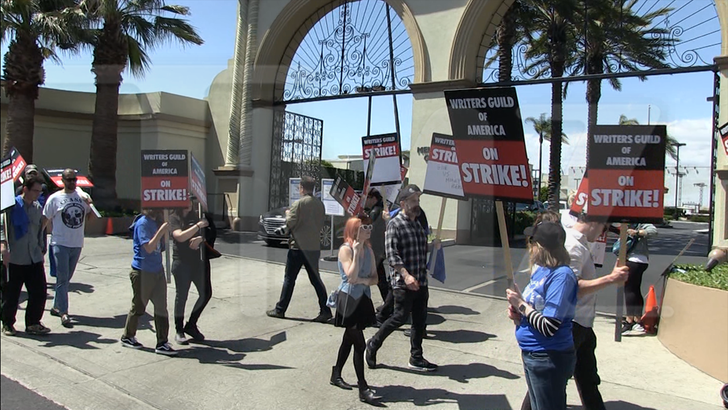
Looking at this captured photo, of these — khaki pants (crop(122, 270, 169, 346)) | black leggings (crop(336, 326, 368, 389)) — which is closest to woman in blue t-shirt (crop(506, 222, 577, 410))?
black leggings (crop(336, 326, 368, 389))

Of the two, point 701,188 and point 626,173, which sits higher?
point 701,188

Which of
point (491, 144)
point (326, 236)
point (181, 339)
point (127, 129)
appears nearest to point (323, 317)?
point (181, 339)

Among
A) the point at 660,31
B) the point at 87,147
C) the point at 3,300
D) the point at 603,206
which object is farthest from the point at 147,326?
the point at 87,147

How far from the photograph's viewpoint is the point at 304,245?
695 cm

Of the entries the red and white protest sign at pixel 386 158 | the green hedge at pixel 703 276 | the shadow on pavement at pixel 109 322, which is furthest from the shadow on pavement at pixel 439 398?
the red and white protest sign at pixel 386 158

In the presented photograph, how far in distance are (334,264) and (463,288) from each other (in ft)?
10.8

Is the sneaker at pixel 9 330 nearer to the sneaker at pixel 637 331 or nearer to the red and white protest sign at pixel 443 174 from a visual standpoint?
the red and white protest sign at pixel 443 174

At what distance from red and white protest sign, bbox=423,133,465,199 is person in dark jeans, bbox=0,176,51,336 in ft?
15.3

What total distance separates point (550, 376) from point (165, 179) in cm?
412

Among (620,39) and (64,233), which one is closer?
(64,233)

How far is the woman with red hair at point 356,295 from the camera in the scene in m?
4.50

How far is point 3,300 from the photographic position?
5.81 meters

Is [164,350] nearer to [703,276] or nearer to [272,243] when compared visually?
[703,276]

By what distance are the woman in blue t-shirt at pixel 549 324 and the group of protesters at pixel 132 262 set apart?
3.62 metres
